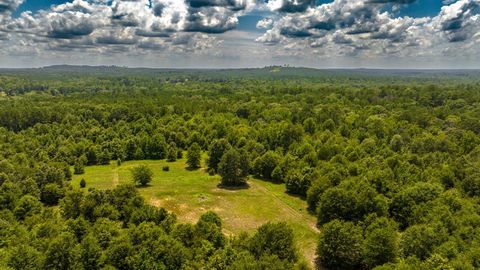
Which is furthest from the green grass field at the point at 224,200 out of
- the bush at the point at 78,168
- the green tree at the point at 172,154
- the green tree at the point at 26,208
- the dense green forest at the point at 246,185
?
the green tree at the point at 26,208

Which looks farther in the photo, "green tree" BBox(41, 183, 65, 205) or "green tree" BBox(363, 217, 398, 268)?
"green tree" BBox(41, 183, 65, 205)

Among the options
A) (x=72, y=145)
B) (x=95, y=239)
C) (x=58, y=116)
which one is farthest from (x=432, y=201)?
(x=58, y=116)

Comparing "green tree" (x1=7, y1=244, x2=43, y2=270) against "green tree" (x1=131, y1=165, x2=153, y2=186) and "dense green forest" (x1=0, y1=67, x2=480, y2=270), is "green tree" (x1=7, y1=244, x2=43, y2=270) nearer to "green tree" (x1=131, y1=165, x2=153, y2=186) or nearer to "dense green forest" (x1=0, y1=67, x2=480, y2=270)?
"dense green forest" (x1=0, y1=67, x2=480, y2=270)

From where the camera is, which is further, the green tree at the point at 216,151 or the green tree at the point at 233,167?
the green tree at the point at 216,151

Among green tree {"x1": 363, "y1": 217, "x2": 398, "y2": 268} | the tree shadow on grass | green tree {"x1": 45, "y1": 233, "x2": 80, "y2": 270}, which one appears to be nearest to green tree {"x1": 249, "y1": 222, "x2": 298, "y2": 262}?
green tree {"x1": 363, "y1": 217, "x2": 398, "y2": 268}

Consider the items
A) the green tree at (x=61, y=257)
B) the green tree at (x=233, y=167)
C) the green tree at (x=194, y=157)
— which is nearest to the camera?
the green tree at (x=61, y=257)

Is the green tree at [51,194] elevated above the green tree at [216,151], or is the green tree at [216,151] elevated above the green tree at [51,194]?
the green tree at [216,151]

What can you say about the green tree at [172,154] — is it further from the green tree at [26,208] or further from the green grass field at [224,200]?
the green tree at [26,208]
